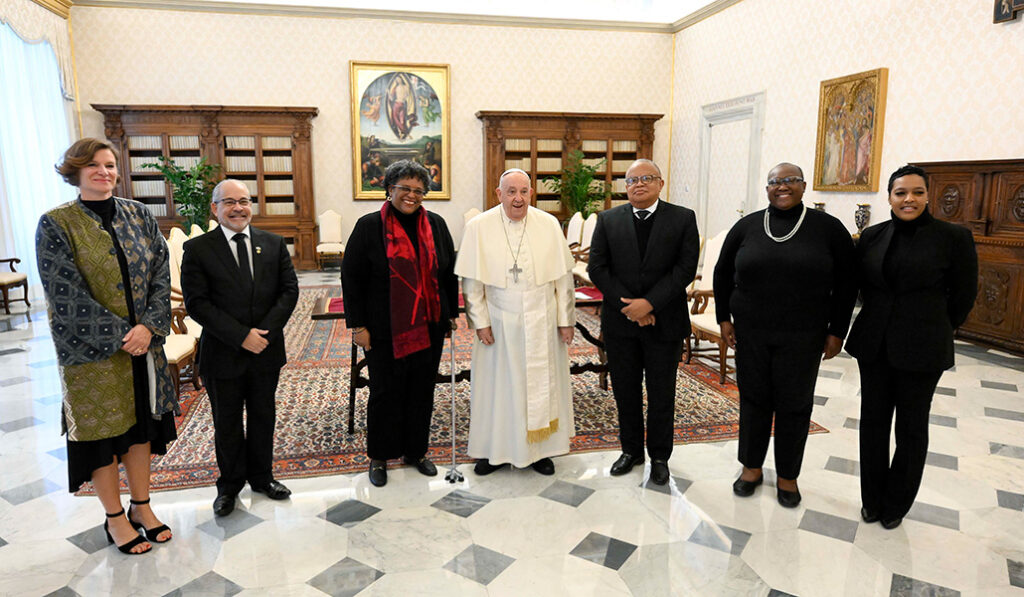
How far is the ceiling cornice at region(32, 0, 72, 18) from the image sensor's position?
9.03 meters

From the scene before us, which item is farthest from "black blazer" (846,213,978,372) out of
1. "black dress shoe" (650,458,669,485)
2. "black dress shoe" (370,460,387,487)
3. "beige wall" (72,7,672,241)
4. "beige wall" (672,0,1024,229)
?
"beige wall" (72,7,672,241)

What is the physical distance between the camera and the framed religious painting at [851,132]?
7.18 metres

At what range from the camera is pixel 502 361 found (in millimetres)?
3301

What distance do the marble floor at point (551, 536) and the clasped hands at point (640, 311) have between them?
87cm

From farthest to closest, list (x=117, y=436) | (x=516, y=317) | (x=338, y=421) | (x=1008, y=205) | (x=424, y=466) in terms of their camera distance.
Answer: (x=1008, y=205) < (x=338, y=421) < (x=424, y=466) < (x=516, y=317) < (x=117, y=436)

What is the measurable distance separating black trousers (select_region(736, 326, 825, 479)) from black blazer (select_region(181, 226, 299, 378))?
7.06 ft

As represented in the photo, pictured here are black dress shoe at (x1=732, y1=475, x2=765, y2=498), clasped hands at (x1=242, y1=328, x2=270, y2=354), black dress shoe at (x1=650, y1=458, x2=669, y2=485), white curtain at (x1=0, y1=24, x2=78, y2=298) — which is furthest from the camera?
white curtain at (x1=0, y1=24, x2=78, y2=298)

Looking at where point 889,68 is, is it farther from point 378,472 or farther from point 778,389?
point 378,472

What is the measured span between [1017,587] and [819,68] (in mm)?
7113

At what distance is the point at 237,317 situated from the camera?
2.86m

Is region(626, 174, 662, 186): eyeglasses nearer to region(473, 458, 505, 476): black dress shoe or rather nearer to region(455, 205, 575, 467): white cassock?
region(455, 205, 575, 467): white cassock

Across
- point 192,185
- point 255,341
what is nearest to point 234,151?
point 192,185

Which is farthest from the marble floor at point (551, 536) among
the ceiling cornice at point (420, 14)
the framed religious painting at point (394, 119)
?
the ceiling cornice at point (420, 14)

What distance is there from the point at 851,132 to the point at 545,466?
20.6 feet
